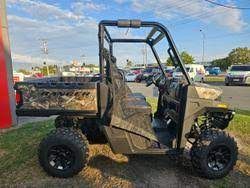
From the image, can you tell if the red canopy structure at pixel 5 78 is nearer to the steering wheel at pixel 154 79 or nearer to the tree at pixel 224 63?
the steering wheel at pixel 154 79

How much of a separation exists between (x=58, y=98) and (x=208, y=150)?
2.19 m

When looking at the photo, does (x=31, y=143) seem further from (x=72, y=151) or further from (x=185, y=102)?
(x=185, y=102)

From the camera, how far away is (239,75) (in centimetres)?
2488

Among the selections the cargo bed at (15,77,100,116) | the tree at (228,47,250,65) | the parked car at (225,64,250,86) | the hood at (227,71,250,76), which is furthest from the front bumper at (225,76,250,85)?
the tree at (228,47,250,65)

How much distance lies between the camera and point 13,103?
918cm

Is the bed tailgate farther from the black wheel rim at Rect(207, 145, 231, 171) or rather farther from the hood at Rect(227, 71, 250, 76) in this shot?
the hood at Rect(227, 71, 250, 76)

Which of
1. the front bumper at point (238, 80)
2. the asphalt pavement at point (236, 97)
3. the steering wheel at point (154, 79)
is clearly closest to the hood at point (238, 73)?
the front bumper at point (238, 80)

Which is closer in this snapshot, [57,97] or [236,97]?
[57,97]

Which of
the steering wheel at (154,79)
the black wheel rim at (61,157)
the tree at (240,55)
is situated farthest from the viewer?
the tree at (240,55)

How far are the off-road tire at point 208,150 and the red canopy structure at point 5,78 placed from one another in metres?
6.17

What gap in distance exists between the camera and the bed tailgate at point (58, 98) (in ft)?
14.1

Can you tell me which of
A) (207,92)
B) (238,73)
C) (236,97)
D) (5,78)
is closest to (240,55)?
(238,73)

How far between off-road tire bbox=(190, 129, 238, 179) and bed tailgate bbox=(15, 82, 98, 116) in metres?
1.52

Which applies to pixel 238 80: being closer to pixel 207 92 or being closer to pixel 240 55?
pixel 207 92
